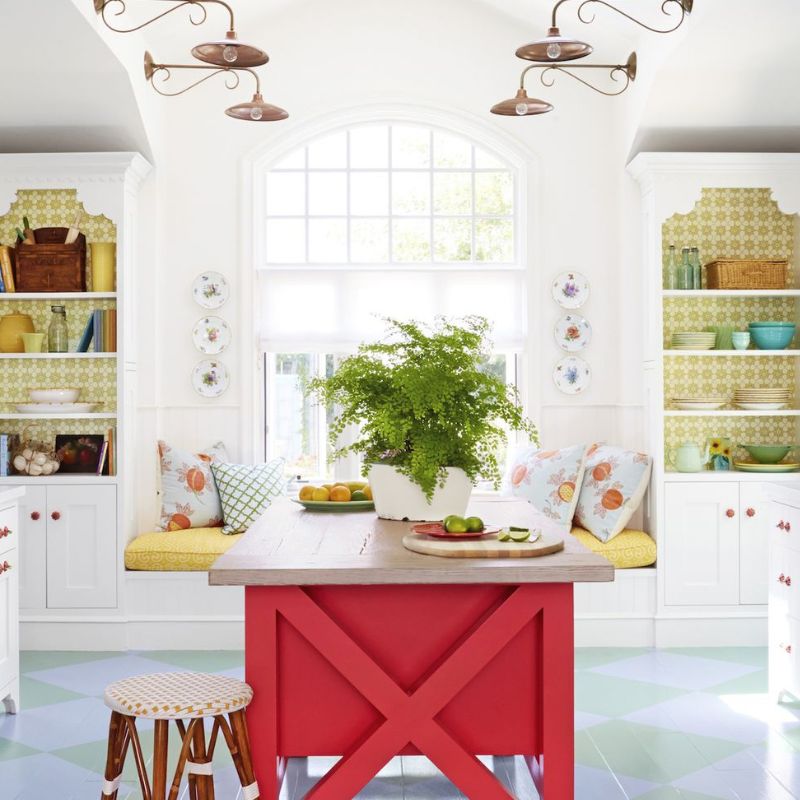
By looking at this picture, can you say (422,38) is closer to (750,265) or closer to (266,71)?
(266,71)

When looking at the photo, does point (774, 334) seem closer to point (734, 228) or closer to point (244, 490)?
point (734, 228)

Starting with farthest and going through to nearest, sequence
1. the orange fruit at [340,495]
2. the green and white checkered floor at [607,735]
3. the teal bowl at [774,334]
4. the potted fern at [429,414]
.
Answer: the teal bowl at [774,334] < the orange fruit at [340,495] < the green and white checkered floor at [607,735] < the potted fern at [429,414]

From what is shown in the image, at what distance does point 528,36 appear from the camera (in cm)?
584

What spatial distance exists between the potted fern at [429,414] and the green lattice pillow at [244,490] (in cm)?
233

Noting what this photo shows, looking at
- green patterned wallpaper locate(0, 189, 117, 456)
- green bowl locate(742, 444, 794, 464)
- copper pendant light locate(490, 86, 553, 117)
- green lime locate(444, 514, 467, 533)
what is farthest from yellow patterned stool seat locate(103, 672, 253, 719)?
green bowl locate(742, 444, 794, 464)

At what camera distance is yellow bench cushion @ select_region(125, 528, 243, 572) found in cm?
510

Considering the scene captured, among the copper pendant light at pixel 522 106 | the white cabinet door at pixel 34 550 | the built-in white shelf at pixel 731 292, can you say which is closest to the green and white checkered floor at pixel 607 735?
the white cabinet door at pixel 34 550

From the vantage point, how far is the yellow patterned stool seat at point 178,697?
7.80 feet

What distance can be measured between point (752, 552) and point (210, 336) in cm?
318

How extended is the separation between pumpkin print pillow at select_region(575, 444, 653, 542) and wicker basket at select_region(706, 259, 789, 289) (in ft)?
3.36

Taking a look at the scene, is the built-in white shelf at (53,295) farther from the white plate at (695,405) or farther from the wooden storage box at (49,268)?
the white plate at (695,405)

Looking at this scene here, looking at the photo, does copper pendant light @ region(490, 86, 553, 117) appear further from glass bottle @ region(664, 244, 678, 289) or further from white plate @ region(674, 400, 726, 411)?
white plate @ region(674, 400, 726, 411)

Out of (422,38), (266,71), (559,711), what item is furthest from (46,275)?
(559,711)

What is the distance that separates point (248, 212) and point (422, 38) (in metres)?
1.42
